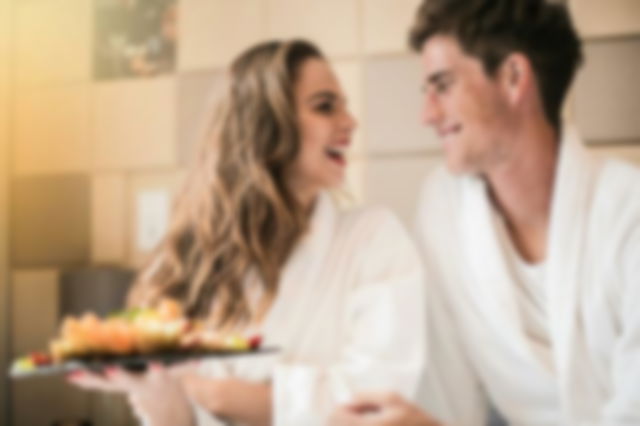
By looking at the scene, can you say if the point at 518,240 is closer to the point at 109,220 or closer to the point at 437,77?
the point at 437,77

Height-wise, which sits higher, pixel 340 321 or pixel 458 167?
pixel 458 167

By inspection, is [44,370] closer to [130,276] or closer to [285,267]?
[130,276]

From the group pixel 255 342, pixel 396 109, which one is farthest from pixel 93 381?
pixel 396 109

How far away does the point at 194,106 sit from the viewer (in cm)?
123

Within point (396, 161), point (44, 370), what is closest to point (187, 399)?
point (44, 370)

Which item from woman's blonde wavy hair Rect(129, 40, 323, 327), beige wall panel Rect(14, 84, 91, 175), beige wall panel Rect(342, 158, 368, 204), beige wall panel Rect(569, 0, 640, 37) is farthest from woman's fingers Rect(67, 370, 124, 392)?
beige wall panel Rect(569, 0, 640, 37)

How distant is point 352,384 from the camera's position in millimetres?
1098

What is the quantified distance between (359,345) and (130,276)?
389 millimetres

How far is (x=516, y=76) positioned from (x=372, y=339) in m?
0.43

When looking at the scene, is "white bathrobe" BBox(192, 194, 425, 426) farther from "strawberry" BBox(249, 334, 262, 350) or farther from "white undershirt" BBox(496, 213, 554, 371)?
"white undershirt" BBox(496, 213, 554, 371)

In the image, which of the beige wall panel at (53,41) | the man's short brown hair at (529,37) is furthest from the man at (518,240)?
the beige wall panel at (53,41)

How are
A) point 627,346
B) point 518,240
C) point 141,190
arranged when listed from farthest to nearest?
point 141,190, point 518,240, point 627,346

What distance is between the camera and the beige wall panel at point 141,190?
1.22m

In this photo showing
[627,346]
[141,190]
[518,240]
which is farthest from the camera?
[141,190]
